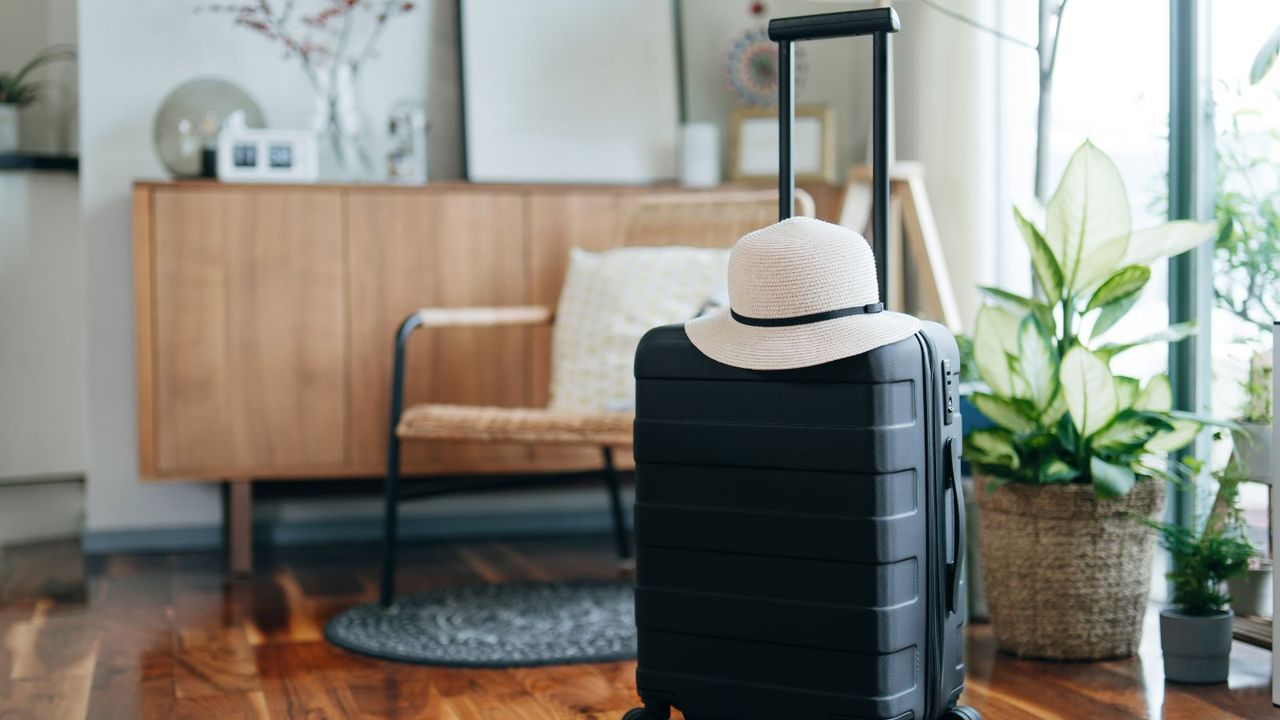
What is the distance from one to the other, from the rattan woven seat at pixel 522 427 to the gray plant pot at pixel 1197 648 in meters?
0.98

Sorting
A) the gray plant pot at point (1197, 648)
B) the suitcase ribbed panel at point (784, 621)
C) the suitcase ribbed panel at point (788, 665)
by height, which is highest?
the suitcase ribbed panel at point (784, 621)

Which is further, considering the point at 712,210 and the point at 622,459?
the point at 622,459

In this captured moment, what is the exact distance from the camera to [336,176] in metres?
3.34

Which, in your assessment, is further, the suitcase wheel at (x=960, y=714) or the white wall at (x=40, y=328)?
the white wall at (x=40, y=328)

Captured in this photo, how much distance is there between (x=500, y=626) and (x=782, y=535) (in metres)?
0.99

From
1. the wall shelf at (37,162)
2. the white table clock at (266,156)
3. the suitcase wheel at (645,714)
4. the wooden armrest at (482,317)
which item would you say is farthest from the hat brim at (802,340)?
the wall shelf at (37,162)

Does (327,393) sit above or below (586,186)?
below

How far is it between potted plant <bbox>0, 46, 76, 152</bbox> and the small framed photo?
1.81 meters

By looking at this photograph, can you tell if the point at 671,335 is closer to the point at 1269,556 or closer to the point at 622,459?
the point at 1269,556

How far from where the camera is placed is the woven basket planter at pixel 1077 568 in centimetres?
214

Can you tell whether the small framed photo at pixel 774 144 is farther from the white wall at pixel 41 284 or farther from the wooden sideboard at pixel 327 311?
the white wall at pixel 41 284

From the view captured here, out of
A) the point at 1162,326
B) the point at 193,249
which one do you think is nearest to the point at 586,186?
the point at 193,249

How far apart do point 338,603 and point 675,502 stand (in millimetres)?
1277

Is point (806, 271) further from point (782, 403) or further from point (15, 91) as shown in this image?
point (15, 91)
